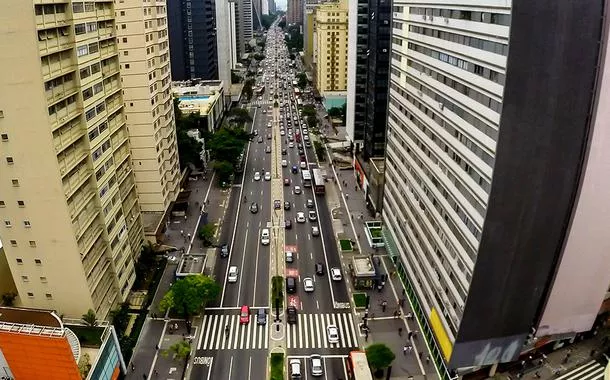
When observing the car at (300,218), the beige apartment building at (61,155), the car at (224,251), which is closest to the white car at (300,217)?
the car at (300,218)

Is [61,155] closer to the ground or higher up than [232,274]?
higher up

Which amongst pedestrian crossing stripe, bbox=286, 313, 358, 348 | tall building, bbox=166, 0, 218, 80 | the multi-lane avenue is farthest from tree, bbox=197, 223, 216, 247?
tall building, bbox=166, 0, 218, 80

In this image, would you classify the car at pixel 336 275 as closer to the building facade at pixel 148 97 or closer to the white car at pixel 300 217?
the white car at pixel 300 217

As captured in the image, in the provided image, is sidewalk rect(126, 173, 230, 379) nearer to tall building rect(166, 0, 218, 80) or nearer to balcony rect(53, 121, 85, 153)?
balcony rect(53, 121, 85, 153)

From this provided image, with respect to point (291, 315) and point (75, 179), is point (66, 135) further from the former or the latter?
point (291, 315)

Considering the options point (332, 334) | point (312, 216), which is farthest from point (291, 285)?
point (312, 216)

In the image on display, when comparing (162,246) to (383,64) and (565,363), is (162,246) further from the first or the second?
(565,363)
